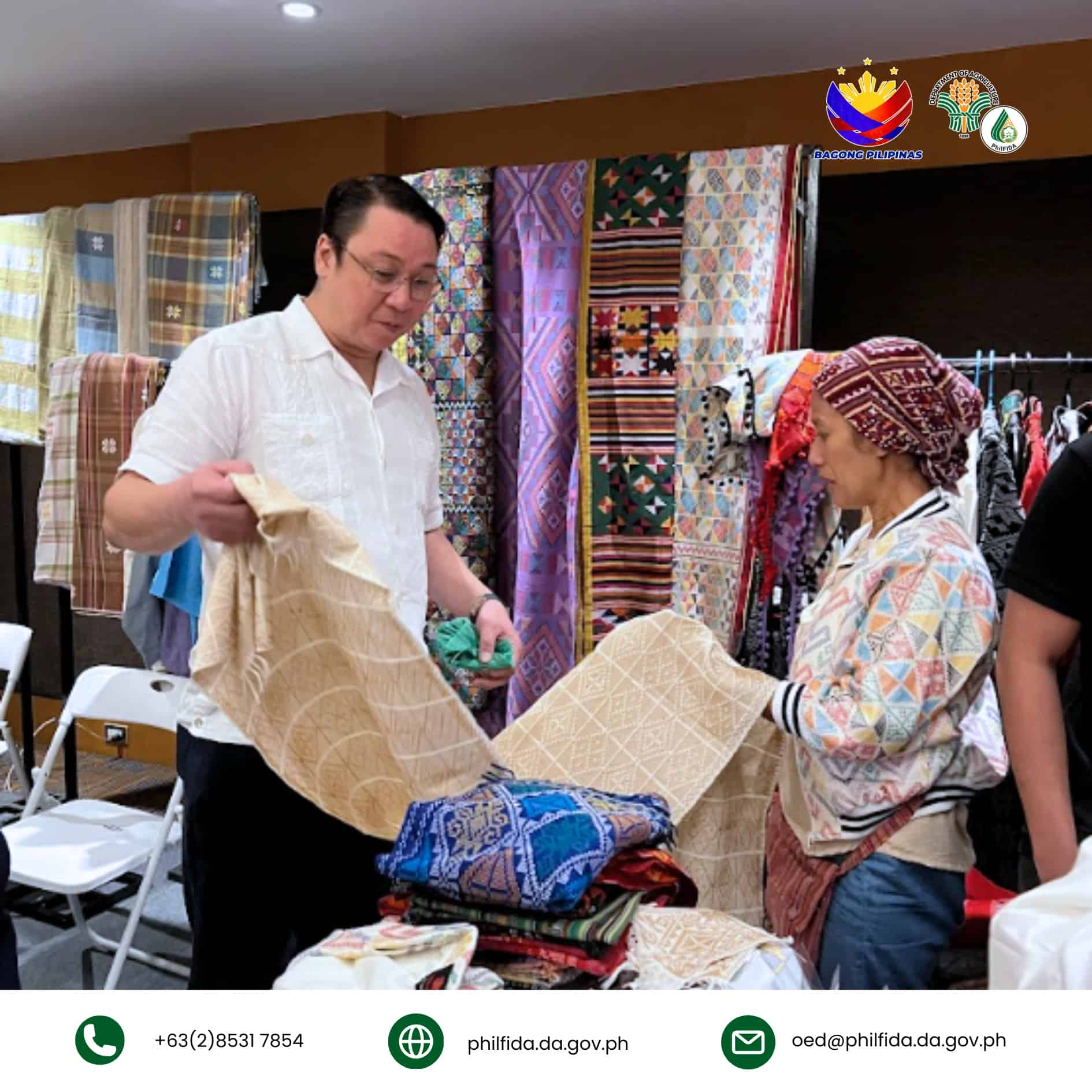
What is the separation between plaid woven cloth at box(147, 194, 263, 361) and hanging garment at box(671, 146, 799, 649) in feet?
3.76

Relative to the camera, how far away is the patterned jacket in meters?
0.98

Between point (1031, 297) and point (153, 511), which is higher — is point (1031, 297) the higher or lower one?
the higher one

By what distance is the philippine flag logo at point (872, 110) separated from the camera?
124cm

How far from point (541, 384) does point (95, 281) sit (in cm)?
140

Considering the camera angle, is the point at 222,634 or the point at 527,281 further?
the point at 527,281

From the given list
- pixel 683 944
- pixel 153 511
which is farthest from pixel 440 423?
pixel 683 944

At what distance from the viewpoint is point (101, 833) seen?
6.33ft

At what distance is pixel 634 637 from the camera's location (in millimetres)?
1249

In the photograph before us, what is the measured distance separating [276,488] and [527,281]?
1.44 meters

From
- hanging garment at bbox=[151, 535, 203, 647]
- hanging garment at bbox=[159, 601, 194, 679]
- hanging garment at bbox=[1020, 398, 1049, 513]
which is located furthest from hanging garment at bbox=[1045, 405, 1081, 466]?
hanging garment at bbox=[159, 601, 194, 679]
